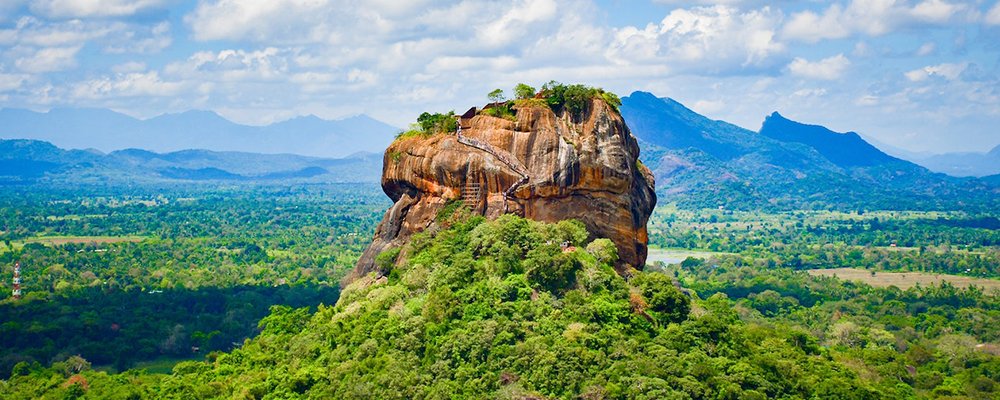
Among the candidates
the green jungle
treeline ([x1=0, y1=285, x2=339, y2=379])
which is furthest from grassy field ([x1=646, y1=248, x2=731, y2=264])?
treeline ([x1=0, y1=285, x2=339, y2=379])

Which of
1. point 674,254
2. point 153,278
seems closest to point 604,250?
point 153,278

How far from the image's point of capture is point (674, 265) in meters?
124

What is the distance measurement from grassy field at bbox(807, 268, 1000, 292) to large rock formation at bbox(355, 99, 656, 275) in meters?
66.9

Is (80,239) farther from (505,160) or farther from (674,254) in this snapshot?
(505,160)

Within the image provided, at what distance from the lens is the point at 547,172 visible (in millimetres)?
44219

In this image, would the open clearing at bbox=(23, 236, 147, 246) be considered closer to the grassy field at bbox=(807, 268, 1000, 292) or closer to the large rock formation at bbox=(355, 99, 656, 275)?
the grassy field at bbox=(807, 268, 1000, 292)

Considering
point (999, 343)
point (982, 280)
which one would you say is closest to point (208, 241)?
point (982, 280)

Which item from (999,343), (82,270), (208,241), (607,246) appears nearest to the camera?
(607,246)

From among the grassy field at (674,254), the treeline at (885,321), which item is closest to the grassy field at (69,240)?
the grassy field at (674,254)

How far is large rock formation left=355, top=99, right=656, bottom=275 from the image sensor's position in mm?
44250

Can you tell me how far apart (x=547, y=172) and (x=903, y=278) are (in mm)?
80459

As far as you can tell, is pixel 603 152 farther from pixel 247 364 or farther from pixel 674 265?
pixel 674 265

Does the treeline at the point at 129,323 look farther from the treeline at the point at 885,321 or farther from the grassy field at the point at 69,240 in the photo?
the grassy field at the point at 69,240

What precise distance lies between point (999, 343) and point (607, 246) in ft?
129
